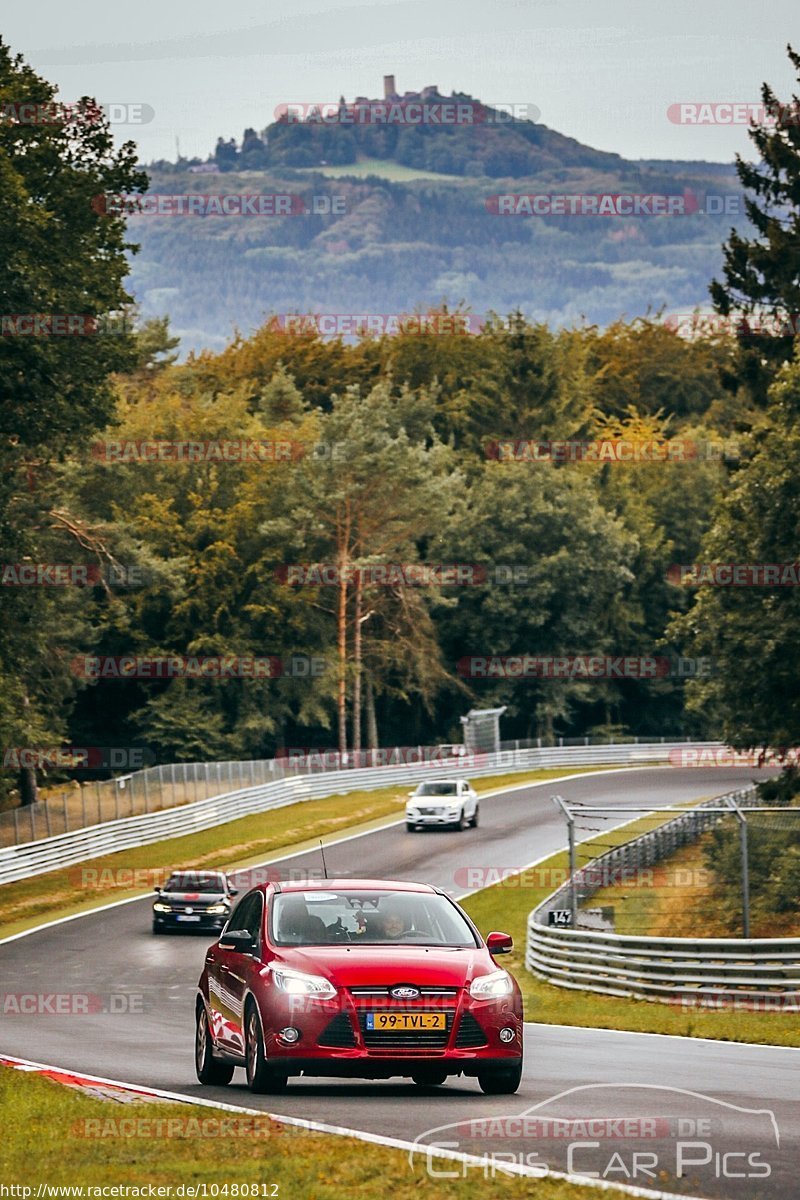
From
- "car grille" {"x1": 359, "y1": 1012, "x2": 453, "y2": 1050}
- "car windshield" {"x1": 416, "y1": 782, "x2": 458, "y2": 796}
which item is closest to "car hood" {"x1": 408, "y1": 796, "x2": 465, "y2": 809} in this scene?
"car windshield" {"x1": 416, "y1": 782, "x2": 458, "y2": 796}

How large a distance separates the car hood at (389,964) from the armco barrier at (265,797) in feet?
→ 115

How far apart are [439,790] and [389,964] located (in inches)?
1665

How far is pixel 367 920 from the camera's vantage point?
43.7 ft

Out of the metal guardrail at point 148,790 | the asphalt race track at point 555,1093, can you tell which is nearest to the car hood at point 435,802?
the metal guardrail at point 148,790

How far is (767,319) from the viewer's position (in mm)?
54875

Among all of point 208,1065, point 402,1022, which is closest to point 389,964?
point 402,1022

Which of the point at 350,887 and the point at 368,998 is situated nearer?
the point at 368,998

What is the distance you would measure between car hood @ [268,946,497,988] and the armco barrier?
35.2m

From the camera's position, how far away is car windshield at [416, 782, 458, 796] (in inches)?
2140

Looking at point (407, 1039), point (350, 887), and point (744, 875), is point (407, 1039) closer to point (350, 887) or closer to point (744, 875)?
point (350, 887)

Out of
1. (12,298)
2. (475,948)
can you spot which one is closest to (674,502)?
(12,298)

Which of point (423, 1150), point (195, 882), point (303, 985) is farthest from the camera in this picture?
point (195, 882)

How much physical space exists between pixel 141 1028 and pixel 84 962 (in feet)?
41.5

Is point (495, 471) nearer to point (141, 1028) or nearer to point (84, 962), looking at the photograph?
point (84, 962)
